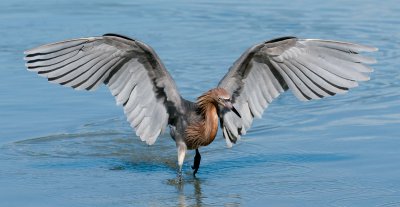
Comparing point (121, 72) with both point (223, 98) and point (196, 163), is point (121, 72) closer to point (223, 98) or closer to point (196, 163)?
point (223, 98)

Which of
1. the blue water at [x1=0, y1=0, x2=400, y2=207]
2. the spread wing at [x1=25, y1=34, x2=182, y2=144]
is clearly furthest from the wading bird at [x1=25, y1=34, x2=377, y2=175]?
the blue water at [x1=0, y1=0, x2=400, y2=207]

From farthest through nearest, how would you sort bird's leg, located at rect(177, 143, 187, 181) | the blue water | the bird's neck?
1. the bird's neck
2. bird's leg, located at rect(177, 143, 187, 181)
3. the blue water

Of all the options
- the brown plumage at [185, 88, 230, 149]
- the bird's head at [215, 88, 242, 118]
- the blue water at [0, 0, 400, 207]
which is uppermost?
the bird's head at [215, 88, 242, 118]

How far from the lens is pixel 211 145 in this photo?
10055mm

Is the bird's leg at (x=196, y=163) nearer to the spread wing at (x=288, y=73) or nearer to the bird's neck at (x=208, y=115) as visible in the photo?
the bird's neck at (x=208, y=115)

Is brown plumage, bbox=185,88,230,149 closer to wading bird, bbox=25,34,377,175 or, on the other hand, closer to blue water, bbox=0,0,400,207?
wading bird, bbox=25,34,377,175

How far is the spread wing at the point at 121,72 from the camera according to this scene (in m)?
8.61

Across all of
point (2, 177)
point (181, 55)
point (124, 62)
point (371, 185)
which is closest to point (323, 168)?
point (371, 185)

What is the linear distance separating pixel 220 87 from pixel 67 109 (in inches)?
100.0

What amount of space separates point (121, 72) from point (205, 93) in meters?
0.83

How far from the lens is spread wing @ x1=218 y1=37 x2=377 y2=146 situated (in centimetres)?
867

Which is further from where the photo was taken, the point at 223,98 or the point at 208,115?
the point at 208,115

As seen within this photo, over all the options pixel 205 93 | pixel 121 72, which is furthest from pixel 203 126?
pixel 121 72

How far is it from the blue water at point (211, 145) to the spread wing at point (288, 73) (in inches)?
21.7
